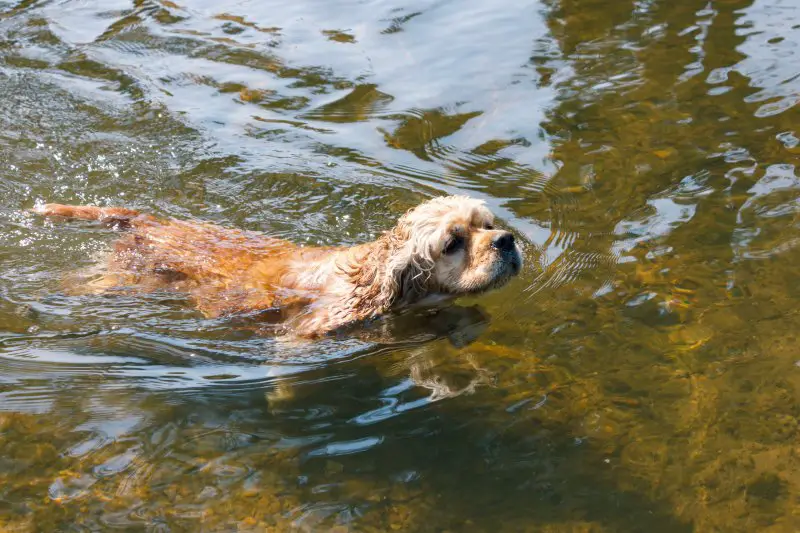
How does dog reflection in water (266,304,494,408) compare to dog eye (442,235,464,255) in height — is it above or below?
below

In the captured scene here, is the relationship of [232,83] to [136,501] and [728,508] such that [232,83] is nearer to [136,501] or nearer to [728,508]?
[136,501]

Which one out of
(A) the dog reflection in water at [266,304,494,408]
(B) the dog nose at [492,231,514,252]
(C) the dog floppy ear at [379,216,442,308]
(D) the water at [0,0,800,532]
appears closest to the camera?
(D) the water at [0,0,800,532]

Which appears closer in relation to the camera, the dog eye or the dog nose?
the dog nose

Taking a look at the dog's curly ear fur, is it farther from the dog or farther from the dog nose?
the dog nose

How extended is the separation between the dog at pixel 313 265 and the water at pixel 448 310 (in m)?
0.18

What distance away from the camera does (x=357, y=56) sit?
1003 cm

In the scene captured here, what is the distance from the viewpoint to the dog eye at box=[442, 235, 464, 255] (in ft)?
19.0

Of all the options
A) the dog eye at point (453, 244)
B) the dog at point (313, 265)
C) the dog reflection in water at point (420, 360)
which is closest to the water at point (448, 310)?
the dog reflection in water at point (420, 360)

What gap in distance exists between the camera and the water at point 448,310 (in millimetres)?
4574

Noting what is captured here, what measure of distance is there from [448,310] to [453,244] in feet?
2.06

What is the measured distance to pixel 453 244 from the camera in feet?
19.1

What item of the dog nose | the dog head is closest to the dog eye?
the dog head

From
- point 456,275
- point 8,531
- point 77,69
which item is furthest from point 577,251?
point 77,69

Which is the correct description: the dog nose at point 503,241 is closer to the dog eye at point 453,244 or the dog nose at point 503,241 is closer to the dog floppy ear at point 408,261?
the dog eye at point 453,244
